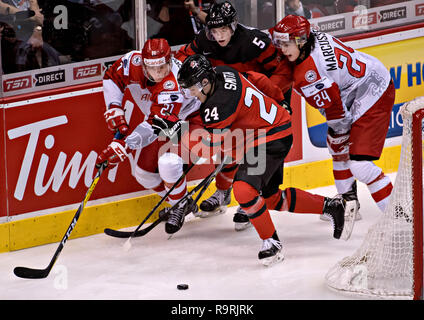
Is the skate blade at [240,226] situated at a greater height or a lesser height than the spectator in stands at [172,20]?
lesser

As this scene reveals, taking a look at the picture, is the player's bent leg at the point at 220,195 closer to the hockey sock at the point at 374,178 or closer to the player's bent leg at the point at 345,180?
the player's bent leg at the point at 345,180

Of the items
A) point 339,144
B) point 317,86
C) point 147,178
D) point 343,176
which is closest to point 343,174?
point 343,176

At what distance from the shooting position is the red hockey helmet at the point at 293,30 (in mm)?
4656

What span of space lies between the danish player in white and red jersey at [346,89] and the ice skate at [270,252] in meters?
0.72

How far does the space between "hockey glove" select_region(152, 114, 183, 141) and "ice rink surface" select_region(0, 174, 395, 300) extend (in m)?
0.66

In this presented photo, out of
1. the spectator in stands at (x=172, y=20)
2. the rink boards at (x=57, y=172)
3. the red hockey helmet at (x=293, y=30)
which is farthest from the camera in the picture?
the spectator in stands at (x=172, y=20)

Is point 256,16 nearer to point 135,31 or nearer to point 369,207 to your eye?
point 135,31

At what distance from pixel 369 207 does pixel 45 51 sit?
2204 mm

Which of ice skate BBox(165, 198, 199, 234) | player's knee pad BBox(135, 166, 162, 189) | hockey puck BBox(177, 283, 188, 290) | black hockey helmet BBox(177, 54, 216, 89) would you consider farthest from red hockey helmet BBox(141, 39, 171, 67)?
hockey puck BBox(177, 283, 188, 290)

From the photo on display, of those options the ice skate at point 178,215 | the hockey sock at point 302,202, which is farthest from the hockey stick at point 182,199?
the hockey sock at point 302,202

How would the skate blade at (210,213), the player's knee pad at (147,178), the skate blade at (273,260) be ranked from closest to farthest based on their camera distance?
the skate blade at (273,260)
the player's knee pad at (147,178)
the skate blade at (210,213)

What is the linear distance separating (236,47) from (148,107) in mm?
638

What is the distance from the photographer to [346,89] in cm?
492

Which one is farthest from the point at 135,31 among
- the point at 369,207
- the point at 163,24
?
the point at 369,207
